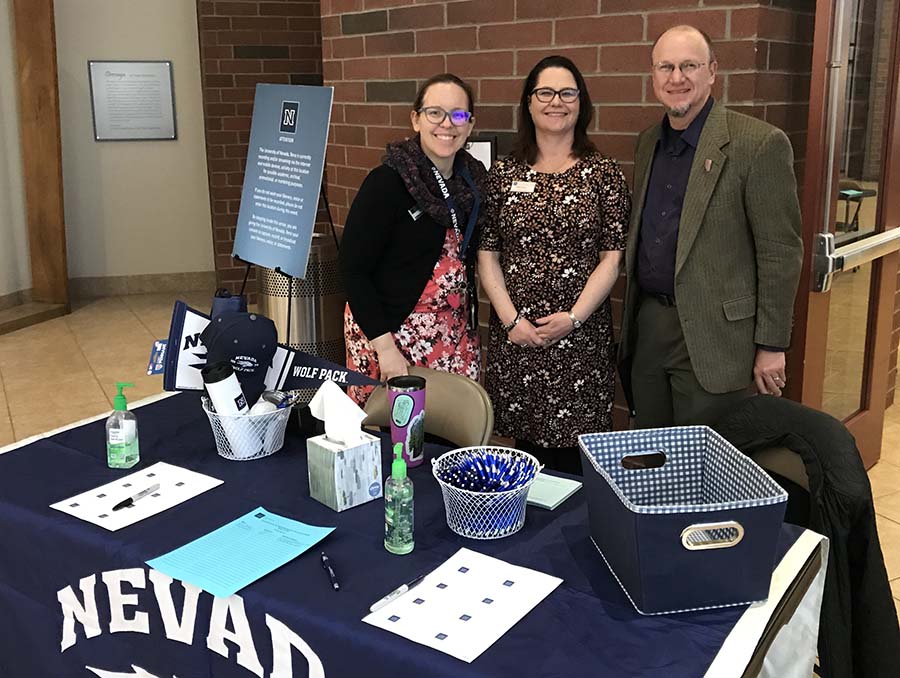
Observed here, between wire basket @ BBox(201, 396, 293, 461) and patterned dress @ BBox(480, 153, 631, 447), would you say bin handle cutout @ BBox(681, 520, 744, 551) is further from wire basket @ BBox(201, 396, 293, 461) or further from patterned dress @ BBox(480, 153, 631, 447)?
patterned dress @ BBox(480, 153, 631, 447)

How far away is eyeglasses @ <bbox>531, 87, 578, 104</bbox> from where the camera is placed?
8.07 ft

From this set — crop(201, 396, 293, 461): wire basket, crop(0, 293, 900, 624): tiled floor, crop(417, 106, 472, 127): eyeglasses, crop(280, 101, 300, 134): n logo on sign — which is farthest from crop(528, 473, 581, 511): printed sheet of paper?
crop(280, 101, 300, 134): n logo on sign

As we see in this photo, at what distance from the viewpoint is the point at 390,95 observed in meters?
3.76

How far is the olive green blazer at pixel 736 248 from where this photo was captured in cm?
231

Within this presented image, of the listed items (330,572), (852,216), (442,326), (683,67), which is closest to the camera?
(330,572)

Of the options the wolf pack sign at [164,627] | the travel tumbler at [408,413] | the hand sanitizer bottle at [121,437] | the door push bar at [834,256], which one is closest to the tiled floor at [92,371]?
the door push bar at [834,256]

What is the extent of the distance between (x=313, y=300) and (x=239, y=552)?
2.36m

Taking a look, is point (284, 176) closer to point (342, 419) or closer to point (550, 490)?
point (342, 419)

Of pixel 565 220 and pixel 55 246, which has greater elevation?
pixel 565 220

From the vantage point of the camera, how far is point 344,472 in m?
1.75

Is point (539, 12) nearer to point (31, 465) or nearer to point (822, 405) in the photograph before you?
point (822, 405)

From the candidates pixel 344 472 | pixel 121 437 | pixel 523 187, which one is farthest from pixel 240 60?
pixel 344 472

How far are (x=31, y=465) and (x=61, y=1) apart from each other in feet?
18.1

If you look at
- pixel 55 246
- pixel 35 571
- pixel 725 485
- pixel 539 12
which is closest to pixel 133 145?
pixel 55 246
